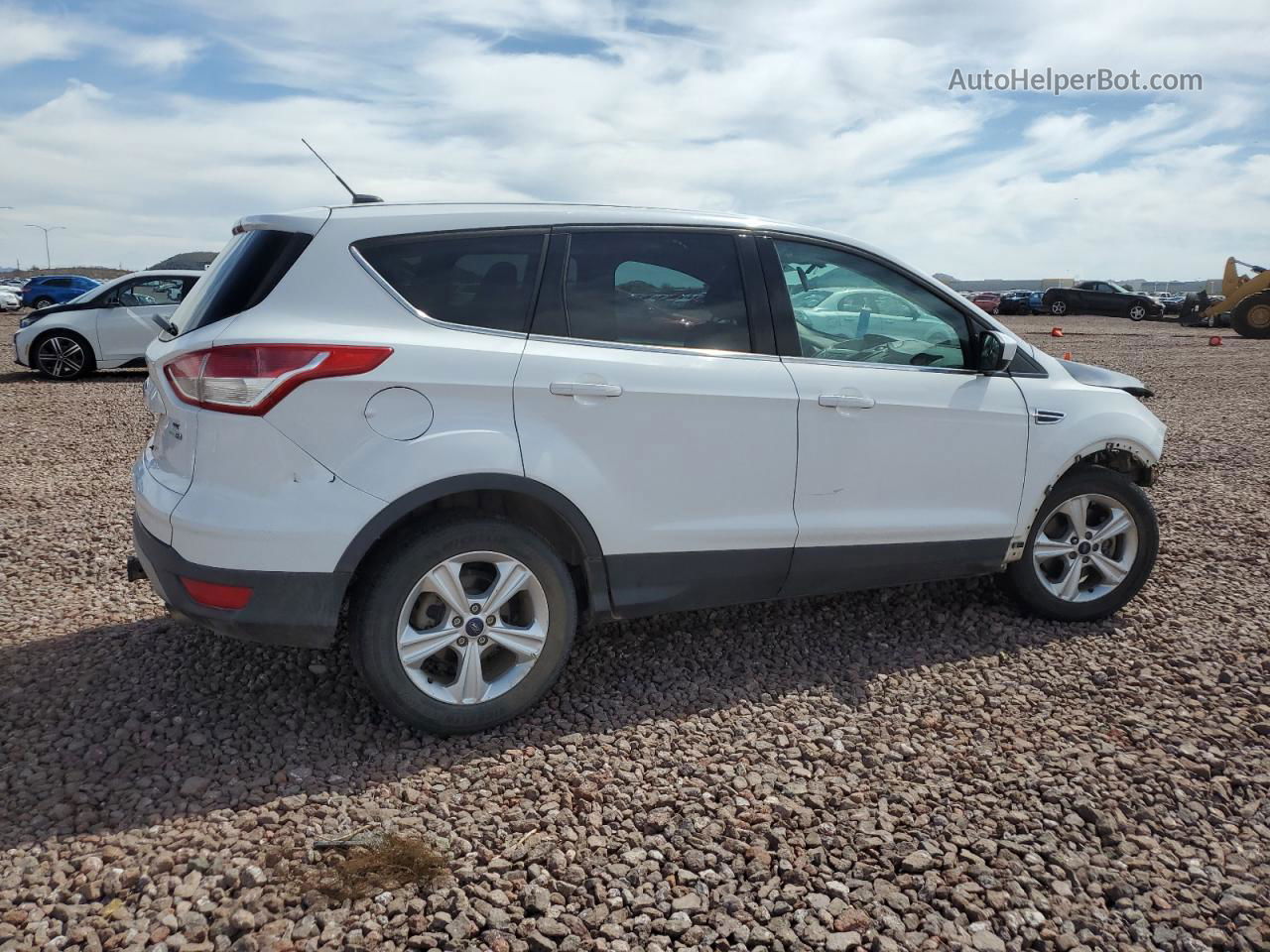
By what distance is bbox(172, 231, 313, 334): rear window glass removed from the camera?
331 centimetres

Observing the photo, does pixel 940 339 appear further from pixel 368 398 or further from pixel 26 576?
pixel 26 576

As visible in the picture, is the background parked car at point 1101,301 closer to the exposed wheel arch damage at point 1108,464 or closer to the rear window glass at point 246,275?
the exposed wheel arch damage at point 1108,464

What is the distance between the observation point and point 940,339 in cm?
438

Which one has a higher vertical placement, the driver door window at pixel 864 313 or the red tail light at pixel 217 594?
the driver door window at pixel 864 313

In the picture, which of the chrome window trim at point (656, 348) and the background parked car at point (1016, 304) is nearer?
the chrome window trim at point (656, 348)

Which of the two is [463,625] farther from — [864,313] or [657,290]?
[864,313]

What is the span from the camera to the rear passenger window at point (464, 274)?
3.41 metres

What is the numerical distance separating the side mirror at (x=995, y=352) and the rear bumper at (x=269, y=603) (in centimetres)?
281

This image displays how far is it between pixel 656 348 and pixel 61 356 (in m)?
13.5

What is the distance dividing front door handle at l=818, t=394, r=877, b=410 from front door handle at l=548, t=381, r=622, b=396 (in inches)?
35.2

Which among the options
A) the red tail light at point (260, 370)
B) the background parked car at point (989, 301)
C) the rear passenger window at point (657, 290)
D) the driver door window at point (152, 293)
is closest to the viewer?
the red tail light at point (260, 370)

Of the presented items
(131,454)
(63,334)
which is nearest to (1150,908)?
(131,454)

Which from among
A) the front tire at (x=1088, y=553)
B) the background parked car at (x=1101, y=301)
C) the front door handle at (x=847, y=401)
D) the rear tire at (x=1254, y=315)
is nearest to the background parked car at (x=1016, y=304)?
the background parked car at (x=1101, y=301)

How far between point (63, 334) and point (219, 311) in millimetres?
12971
